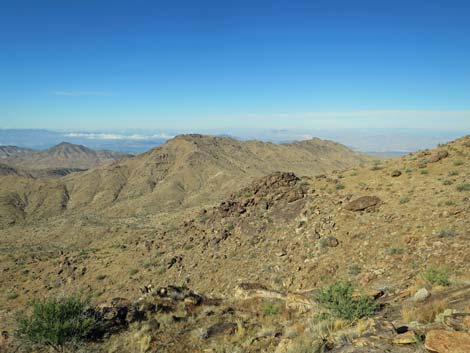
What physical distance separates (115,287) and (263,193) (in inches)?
499

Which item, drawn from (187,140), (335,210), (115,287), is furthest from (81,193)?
(335,210)

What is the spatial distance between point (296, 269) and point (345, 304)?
27.9 ft

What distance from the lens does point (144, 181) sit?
300 ft

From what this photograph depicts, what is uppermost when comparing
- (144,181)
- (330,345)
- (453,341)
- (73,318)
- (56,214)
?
(453,341)

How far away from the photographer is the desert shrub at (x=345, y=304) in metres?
7.47

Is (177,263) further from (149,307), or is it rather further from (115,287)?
(149,307)

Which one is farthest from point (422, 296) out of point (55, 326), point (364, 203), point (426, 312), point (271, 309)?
point (364, 203)

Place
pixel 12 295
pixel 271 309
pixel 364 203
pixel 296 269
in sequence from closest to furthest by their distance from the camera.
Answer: pixel 271 309
pixel 296 269
pixel 364 203
pixel 12 295

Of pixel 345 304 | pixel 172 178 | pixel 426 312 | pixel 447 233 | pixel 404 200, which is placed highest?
pixel 404 200

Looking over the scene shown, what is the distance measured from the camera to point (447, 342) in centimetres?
473

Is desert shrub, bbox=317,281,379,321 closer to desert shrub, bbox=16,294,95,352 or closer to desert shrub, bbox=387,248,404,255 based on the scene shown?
desert shrub, bbox=16,294,95,352

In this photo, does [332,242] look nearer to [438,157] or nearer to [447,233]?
[447,233]

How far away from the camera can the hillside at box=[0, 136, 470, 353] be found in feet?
23.4

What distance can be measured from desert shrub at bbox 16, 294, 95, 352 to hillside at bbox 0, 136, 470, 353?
0.62 metres
